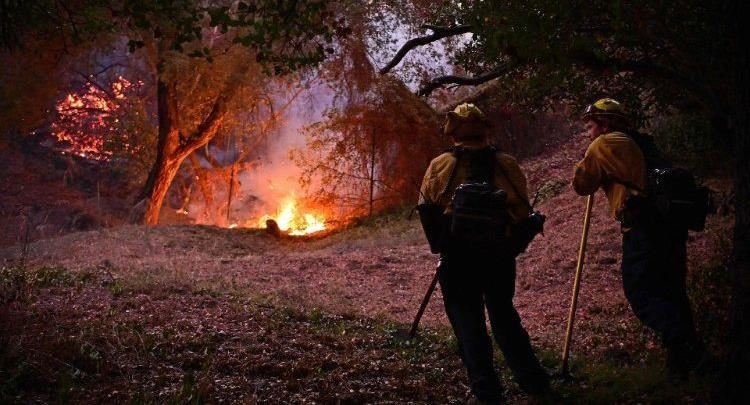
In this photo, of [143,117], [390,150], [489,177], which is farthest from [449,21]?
[143,117]

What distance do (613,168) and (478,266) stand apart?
121 cm

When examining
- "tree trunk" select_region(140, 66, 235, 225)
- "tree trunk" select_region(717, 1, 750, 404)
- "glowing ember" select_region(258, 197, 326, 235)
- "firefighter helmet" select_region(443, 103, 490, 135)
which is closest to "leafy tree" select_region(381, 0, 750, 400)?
"tree trunk" select_region(717, 1, 750, 404)

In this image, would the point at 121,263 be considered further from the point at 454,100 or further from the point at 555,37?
the point at 454,100

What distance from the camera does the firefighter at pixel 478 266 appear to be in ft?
14.1

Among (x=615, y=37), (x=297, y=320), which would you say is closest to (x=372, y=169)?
(x=297, y=320)

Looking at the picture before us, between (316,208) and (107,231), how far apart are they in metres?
5.87

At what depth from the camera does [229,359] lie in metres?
4.97

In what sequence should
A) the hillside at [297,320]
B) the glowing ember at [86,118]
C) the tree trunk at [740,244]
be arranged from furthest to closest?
the glowing ember at [86,118]
the hillside at [297,320]
the tree trunk at [740,244]

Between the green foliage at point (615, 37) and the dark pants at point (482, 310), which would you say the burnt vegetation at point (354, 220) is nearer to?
the green foliage at point (615, 37)

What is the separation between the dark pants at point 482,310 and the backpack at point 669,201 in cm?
95

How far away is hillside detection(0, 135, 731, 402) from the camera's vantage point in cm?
456

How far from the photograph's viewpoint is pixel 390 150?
18.7 metres

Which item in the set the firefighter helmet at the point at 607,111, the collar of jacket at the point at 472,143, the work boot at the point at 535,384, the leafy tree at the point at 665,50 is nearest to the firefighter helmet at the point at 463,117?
the collar of jacket at the point at 472,143

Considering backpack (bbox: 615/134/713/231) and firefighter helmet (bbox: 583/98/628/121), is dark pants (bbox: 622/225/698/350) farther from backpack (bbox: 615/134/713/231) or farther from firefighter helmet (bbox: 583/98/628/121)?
firefighter helmet (bbox: 583/98/628/121)
